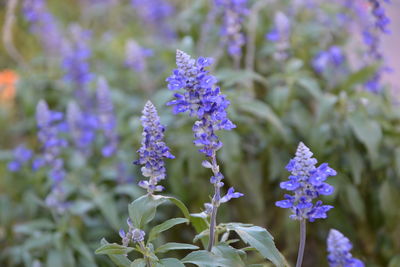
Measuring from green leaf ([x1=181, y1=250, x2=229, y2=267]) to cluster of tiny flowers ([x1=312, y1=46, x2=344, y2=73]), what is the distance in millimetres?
2544

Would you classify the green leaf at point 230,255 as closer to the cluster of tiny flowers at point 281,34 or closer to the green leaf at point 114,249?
the green leaf at point 114,249

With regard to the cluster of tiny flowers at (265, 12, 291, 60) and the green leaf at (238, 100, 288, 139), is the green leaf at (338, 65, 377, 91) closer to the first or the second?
the cluster of tiny flowers at (265, 12, 291, 60)

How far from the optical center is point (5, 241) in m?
4.23

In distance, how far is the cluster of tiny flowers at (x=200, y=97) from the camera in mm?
1966

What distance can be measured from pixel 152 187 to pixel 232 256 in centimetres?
41

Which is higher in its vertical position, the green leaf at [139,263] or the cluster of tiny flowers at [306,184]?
the cluster of tiny flowers at [306,184]

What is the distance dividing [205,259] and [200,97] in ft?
2.03

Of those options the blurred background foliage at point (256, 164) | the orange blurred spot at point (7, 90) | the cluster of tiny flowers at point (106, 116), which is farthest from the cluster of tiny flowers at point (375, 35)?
the orange blurred spot at point (7, 90)

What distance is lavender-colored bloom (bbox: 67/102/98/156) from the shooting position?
Result: 13.1ft

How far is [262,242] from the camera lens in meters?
2.11

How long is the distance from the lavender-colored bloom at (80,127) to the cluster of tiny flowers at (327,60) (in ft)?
6.00

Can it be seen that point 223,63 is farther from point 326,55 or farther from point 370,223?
point 370,223

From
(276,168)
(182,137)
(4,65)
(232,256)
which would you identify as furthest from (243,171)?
(4,65)

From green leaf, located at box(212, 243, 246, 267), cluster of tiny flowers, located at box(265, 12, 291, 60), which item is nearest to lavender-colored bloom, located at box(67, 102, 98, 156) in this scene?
cluster of tiny flowers, located at box(265, 12, 291, 60)
